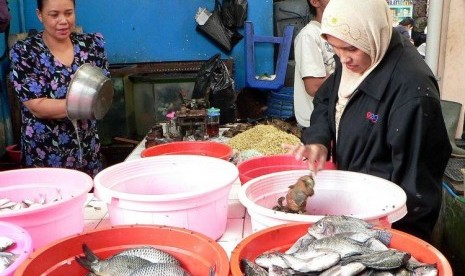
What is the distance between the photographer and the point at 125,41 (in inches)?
238

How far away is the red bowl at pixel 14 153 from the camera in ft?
15.7

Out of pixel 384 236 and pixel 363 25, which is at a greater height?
pixel 363 25

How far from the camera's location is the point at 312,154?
6.35 ft

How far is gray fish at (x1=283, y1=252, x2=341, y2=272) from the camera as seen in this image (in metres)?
1.23

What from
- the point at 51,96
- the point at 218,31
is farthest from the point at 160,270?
the point at 218,31

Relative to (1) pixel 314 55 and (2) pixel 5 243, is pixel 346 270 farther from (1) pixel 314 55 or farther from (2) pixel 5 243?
(1) pixel 314 55

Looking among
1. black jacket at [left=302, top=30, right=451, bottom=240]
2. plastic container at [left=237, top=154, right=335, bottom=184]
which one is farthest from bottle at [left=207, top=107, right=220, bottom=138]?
black jacket at [left=302, top=30, right=451, bottom=240]

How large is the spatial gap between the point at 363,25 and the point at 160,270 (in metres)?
1.23

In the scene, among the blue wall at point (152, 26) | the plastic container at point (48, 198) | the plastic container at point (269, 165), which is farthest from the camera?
the blue wall at point (152, 26)

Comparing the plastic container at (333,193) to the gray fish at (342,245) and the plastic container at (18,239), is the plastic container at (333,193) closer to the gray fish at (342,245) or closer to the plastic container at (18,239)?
the gray fish at (342,245)

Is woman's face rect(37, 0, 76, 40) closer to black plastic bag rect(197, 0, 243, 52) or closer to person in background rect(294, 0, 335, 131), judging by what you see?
person in background rect(294, 0, 335, 131)

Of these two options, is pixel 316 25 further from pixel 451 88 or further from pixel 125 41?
pixel 125 41

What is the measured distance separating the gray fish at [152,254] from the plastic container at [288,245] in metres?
0.22

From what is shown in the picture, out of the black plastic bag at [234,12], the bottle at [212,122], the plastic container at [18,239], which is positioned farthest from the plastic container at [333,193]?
the black plastic bag at [234,12]
